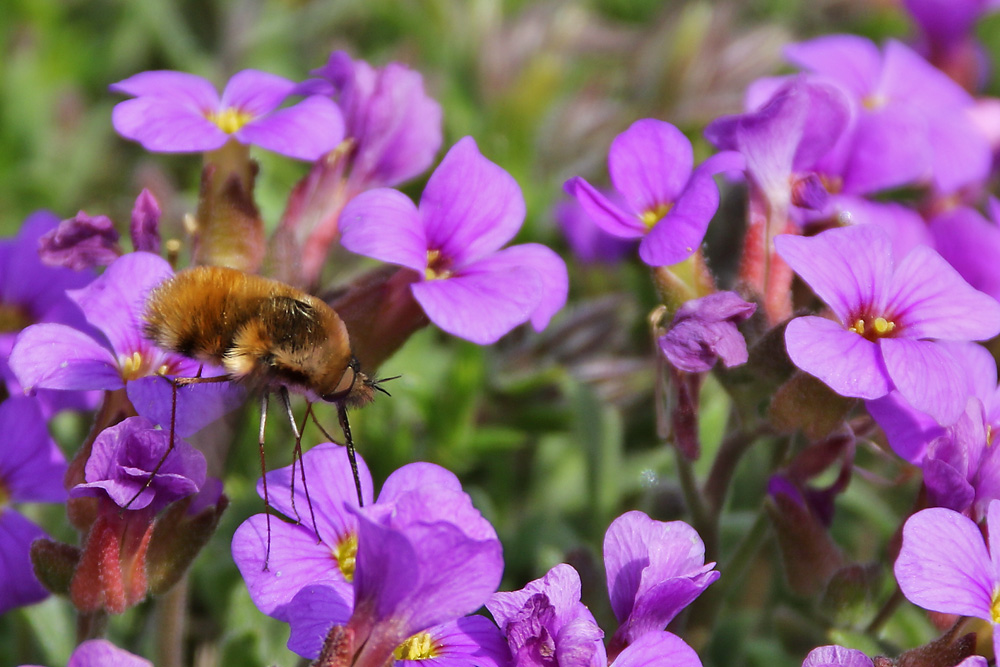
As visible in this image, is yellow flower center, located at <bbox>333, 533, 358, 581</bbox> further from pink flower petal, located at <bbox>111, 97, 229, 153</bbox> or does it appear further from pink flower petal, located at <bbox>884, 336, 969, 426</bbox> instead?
pink flower petal, located at <bbox>884, 336, 969, 426</bbox>

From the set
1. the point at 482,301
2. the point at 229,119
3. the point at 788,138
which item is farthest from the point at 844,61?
the point at 229,119

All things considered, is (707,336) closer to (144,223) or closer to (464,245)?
(464,245)

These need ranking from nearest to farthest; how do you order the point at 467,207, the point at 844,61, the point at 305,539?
the point at 305,539 → the point at 467,207 → the point at 844,61

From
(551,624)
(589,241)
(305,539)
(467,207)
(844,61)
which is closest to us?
(551,624)

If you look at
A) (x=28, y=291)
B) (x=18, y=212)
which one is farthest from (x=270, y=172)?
(x=28, y=291)

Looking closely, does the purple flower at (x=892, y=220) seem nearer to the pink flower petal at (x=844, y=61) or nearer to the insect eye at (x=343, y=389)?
the pink flower petal at (x=844, y=61)

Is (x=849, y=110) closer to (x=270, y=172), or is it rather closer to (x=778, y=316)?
(x=778, y=316)

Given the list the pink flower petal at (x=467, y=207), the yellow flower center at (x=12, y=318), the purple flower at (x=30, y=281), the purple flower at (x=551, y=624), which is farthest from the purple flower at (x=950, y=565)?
the yellow flower center at (x=12, y=318)
